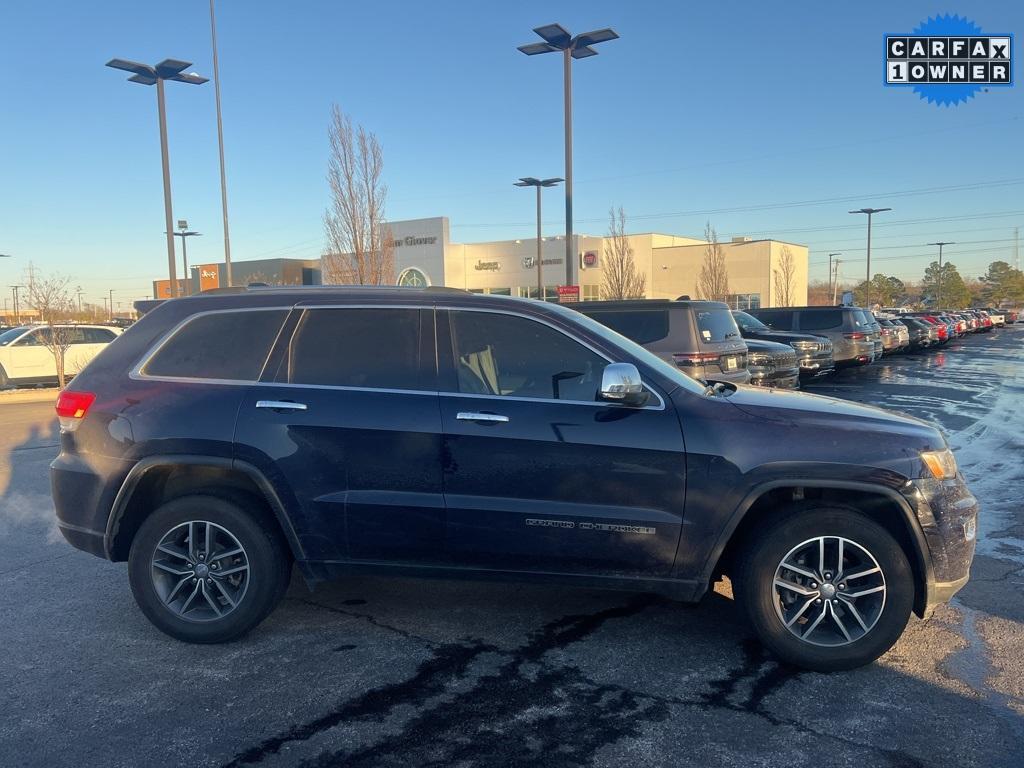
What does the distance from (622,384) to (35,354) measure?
19.7 m

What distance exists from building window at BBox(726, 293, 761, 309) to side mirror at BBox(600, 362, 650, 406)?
186ft

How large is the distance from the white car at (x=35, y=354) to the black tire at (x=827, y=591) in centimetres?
1817

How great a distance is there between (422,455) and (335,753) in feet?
4.61

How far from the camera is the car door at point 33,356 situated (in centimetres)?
1892

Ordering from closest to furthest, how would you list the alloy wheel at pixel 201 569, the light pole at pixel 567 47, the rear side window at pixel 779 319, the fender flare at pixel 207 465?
the fender flare at pixel 207 465 → the alloy wheel at pixel 201 569 → the light pole at pixel 567 47 → the rear side window at pixel 779 319

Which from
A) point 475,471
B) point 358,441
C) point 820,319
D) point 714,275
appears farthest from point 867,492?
point 714,275

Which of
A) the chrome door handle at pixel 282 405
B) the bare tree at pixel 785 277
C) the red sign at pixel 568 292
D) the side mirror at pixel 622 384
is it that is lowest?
the chrome door handle at pixel 282 405

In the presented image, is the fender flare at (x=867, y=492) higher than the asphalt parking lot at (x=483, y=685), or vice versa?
the fender flare at (x=867, y=492)

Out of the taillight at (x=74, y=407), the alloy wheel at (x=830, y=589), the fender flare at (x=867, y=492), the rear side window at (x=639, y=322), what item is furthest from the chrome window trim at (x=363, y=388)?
the rear side window at (x=639, y=322)

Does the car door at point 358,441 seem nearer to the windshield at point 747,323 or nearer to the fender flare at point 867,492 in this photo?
the fender flare at point 867,492

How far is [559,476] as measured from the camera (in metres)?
3.83

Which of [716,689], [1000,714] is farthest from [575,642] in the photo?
[1000,714]

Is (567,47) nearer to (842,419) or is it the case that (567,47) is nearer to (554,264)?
(842,419)

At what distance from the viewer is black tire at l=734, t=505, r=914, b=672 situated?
3.76 meters
